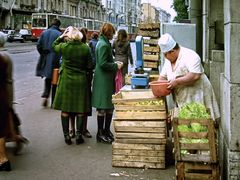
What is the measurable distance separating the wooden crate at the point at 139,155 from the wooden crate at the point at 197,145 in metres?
1.07

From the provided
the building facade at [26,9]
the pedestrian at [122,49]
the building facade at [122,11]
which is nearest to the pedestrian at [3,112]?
the pedestrian at [122,49]

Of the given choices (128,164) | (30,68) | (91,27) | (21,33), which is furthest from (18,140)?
(91,27)

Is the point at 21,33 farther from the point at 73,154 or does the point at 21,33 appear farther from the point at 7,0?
the point at 73,154

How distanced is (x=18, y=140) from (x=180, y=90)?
2.51 m

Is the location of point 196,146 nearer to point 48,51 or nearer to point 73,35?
point 73,35

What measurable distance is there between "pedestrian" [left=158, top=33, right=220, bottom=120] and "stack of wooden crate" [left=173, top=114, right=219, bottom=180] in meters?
0.55

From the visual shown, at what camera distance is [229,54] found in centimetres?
512

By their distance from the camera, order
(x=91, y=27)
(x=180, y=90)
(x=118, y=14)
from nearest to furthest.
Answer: (x=180, y=90) < (x=91, y=27) < (x=118, y=14)

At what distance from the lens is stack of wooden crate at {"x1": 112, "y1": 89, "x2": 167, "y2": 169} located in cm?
618

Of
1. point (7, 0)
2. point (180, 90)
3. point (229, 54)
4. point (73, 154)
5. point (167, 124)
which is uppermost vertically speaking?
point (7, 0)

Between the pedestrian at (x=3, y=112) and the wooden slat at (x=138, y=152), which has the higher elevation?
the pedestrian at (x=3, y=112)

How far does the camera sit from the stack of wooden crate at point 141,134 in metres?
6.18

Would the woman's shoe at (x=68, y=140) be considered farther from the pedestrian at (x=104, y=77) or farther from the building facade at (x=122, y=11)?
the building facade at (x=122, y=11)

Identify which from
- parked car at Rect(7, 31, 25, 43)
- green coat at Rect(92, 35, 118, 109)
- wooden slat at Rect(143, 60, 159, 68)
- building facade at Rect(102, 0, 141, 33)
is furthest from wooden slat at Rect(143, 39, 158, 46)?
building facade at Rect(102, 0, 141, 33)
